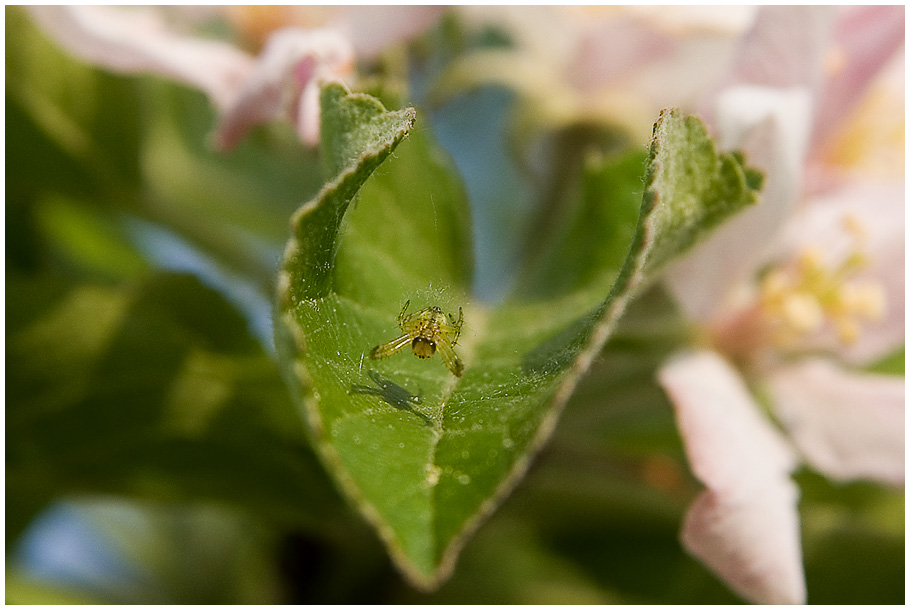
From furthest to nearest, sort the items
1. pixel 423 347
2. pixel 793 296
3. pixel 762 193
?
pixel 793 296, pixel 762 193, pixel 423 347

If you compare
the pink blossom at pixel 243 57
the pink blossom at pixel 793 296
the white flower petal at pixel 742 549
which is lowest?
the white flower petal at pixel 742 549

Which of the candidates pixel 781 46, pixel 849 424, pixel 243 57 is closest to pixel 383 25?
pixel 243 57

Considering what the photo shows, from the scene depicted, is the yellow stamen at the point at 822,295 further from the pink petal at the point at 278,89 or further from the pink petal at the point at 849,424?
the pink petal at the point at 278,89

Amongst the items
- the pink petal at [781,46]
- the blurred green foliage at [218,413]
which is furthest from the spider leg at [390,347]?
the pink petal at [781,46]

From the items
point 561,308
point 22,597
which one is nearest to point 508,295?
point 561,308

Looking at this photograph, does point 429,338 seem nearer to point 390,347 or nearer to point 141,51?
point 390,347

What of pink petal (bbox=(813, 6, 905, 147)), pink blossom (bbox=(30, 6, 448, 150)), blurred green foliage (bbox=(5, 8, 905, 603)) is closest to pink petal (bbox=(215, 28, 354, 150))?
pink blossom (bbox=(30, 6, 448, 150))
